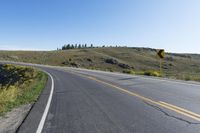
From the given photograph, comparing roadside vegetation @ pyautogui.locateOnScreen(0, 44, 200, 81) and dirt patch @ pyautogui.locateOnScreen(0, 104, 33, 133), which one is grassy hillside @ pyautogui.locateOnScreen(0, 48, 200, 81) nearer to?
roadside vegetation @ pyautogui.locateOnScreen(0, 44, 200, 81)

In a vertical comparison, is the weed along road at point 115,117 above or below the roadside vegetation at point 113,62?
above

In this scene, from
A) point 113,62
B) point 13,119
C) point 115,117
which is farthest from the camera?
point 113,62

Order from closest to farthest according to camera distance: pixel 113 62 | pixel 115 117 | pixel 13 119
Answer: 1. pixel 115 117
2. pixel 13 119
3. pixel 113 62

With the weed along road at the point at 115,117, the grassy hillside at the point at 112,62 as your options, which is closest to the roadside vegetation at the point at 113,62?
the grassy hillside at the point at 112,62

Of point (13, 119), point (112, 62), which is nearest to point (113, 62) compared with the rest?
point (112, 62)

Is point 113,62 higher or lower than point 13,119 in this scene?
lower

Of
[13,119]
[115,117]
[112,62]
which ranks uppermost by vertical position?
[115,117]

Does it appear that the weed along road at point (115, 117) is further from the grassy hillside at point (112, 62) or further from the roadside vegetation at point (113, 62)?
the grassy hillside at point (112, 62)

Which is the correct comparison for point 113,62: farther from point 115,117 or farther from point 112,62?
point 115,117

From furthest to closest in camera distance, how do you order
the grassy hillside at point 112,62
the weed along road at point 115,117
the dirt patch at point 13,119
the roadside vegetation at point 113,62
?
the grassy hillside at point 112,62
the roadside vegetation at point 113,62
the dirt patch at point 13,119
the weed along road at point 115,117

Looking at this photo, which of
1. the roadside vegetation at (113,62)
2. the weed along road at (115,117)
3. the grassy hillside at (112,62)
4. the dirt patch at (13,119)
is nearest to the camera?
the weed along road at (115,117)

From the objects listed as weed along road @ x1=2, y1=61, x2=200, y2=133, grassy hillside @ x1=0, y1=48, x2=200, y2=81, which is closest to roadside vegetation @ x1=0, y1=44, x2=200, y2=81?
grassy hillside @ x1=0, y1=48, x2=200, y2=81

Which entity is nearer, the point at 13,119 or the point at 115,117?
the point at 115,117

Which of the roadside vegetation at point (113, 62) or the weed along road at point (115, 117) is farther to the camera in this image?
the roadside vegetation at point (113, 62)
